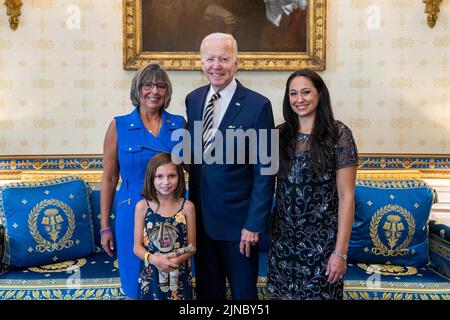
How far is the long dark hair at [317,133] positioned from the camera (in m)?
1.94

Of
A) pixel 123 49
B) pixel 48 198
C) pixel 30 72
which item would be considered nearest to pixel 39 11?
pixel 30 72

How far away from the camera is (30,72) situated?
3746 millimetres

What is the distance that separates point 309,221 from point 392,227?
122cm

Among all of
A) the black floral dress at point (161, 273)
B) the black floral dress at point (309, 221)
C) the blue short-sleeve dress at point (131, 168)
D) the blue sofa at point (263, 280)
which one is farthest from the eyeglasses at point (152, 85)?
the blue sofa at point (263, 280)

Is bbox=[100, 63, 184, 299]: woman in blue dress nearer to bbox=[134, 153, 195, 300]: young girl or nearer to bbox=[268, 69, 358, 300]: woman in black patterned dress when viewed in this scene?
bbox=[134, 153, 195, 300]: young girl

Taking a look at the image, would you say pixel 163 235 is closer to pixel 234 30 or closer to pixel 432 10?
pixel 234 30

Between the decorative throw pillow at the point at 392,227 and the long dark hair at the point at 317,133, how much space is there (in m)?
1.19

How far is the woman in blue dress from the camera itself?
2139mm

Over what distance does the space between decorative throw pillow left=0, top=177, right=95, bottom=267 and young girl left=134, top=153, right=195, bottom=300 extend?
1.08m

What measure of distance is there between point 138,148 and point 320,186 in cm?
85

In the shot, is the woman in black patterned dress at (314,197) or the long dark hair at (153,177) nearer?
the woman in black patterned dress at (314,197)

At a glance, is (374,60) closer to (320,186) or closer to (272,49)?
(272,49)

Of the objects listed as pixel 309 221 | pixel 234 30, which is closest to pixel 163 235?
pixel 309 221

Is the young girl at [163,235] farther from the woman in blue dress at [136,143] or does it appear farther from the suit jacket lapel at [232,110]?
the suit jacket lapel at [232,110]
